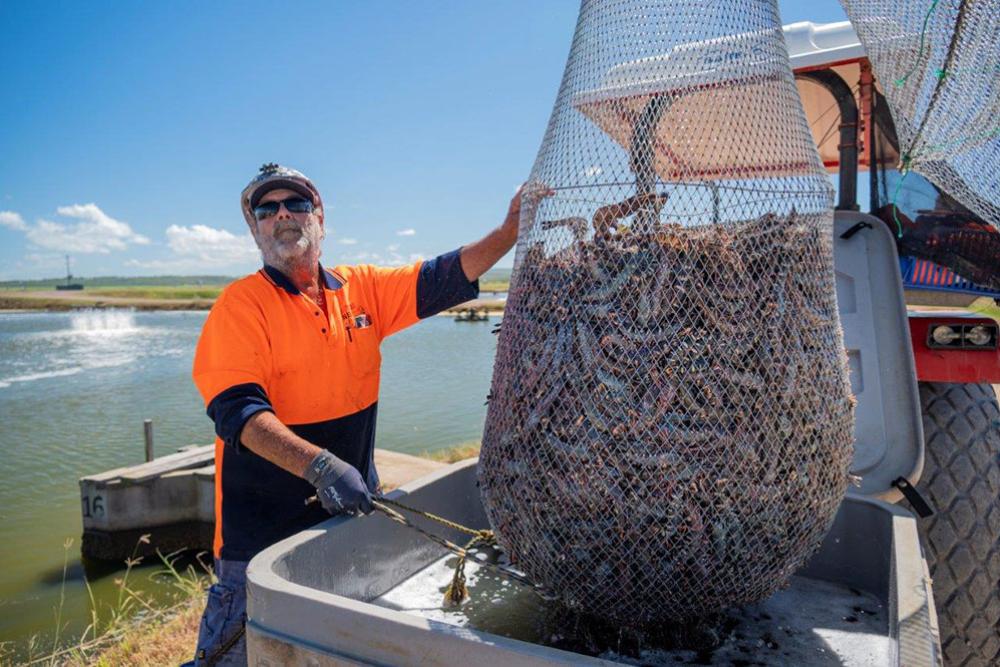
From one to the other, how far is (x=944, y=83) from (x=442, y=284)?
1896mm

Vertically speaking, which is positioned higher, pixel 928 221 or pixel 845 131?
pixel 845 131

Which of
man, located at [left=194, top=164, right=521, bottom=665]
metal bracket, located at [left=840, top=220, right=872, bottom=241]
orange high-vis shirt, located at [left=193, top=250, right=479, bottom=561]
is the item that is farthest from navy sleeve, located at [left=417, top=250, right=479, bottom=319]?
metal bracket, located at [left=840, top=220, right=872, bottom=241]

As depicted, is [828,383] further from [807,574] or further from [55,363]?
[55,363]

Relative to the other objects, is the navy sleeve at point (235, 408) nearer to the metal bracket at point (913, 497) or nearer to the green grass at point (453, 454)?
the metal bracket at point (913, 497)

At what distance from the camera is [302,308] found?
291cm

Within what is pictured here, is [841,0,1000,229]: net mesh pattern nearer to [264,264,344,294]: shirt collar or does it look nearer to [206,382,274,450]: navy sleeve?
[264,264,344,294]: shirt collar

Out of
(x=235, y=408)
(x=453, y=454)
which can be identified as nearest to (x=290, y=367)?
(x=235, y=408)

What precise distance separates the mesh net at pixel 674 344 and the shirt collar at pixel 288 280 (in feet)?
4.00

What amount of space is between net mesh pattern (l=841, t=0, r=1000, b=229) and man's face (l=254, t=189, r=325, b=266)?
2.12m

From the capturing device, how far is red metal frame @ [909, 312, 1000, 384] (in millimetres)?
3055

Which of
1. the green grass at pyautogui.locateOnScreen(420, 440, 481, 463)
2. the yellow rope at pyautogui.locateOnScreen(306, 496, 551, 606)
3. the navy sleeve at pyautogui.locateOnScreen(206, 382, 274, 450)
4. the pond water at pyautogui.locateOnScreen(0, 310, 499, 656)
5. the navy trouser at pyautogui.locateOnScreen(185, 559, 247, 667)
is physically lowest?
the pond water at pyautogui.locateOnScreen(0, 310, 499, 656)

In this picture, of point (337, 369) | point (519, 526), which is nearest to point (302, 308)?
point (337, 369)

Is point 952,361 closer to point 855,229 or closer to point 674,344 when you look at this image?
point 855,229

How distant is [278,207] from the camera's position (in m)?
3.12
